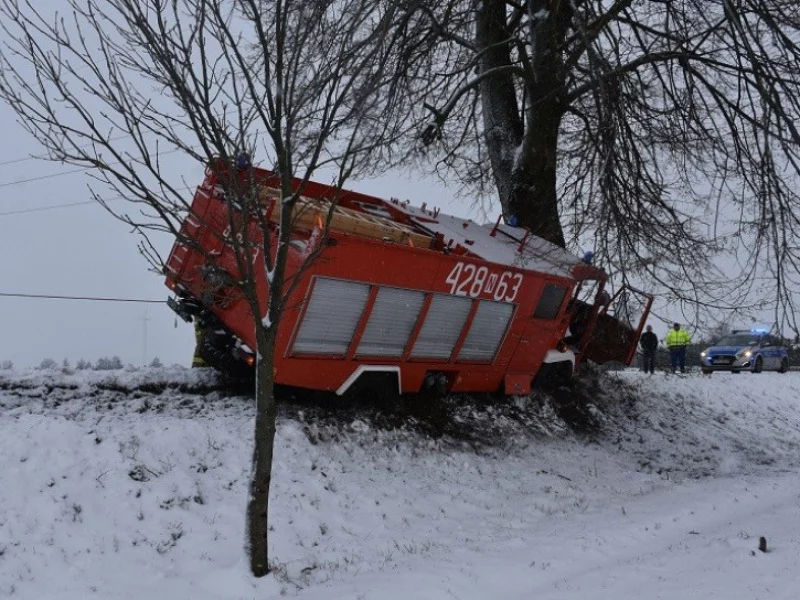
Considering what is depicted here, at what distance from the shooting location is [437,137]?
11656 mm

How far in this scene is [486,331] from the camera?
401 inches

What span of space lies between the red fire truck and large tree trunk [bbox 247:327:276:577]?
54.4 inches

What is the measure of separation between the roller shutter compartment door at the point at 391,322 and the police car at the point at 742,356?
62.2 ft

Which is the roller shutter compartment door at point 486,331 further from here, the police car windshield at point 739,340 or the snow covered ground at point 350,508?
the police car windshield at point 739,340

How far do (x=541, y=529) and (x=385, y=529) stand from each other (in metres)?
1.65

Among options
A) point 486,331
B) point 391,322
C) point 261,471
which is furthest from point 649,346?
point 261,471

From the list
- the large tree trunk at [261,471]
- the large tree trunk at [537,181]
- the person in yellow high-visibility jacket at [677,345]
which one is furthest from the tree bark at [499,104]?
the person in yellow high-visibility jacket at [677,345]

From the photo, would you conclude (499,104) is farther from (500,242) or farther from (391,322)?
(391,322)

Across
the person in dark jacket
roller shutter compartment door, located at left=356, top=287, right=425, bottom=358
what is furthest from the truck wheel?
roller shutter compartment door, located at left=356, top=287, right=425, bottom=358

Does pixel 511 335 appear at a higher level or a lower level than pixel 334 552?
higher

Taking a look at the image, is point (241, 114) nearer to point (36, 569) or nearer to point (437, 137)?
point (36, 569)

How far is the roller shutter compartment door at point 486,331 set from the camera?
9.95 metres

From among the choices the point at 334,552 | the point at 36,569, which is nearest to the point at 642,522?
the point at 334,552

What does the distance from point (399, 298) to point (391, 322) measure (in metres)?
0.32
